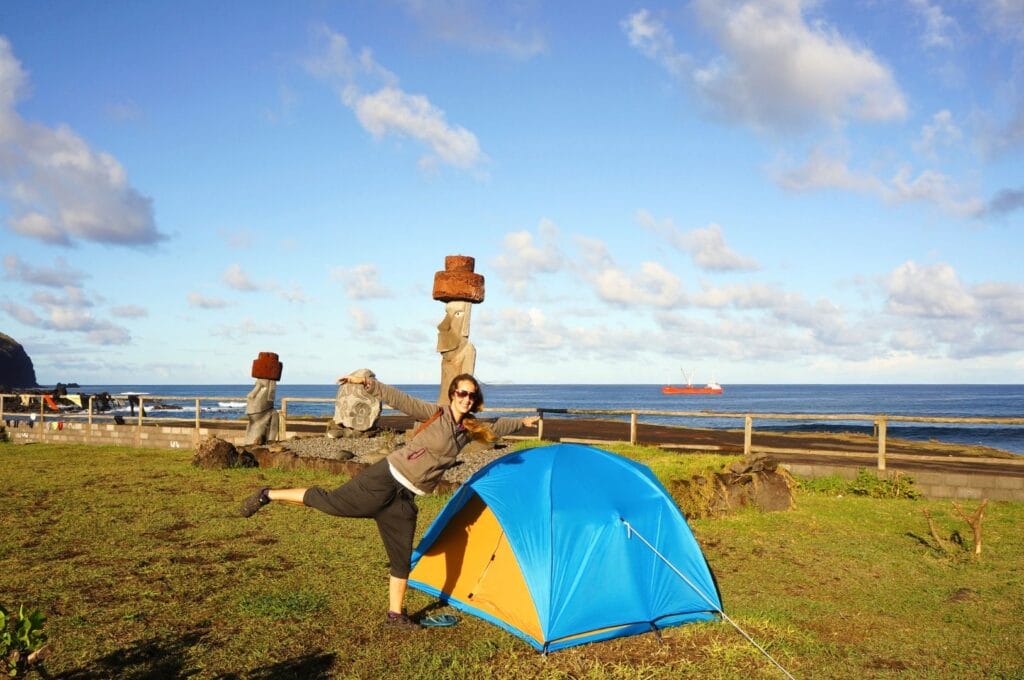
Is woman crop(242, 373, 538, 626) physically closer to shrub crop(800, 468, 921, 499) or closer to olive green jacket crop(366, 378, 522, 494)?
olive green jacket crop(366, 378, 522, 494)

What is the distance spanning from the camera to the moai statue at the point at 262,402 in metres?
15.1

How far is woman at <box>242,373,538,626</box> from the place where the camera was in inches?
200

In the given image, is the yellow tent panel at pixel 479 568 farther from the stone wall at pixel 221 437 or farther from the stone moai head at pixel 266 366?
the stone moai head at pixel 266 366

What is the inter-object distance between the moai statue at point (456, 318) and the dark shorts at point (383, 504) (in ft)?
25.2

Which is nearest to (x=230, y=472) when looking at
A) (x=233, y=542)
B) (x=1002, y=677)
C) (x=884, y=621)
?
(x=233, y=542)

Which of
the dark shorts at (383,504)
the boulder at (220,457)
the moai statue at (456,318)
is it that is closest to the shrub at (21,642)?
the dark shorts at (383,504)

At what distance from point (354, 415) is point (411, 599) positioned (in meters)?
9.80

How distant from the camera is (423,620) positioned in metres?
5.46

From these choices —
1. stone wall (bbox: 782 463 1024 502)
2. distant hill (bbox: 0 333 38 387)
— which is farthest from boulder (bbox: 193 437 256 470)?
distant hill (bbox: 0 333 38 387)

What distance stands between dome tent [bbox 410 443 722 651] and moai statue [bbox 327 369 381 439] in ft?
31.5

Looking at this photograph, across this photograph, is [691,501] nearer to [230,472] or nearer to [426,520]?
[426,520]

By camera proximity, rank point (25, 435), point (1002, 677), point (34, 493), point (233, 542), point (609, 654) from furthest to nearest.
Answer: point (25, 435)
point (34, 493)
point (233, 542)
point (609, 654)
point (1002, 677)

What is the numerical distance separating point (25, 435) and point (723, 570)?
21.0 meters

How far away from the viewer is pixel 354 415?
612 inches
